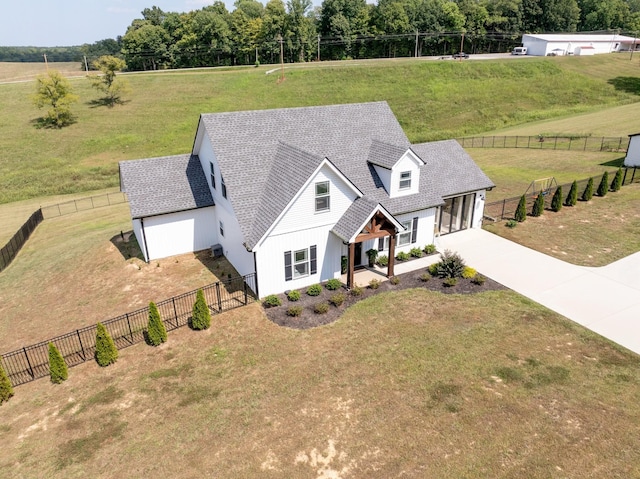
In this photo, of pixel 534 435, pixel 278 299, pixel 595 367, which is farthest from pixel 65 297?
pixel 595 367

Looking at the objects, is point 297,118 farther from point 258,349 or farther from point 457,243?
point 258,349

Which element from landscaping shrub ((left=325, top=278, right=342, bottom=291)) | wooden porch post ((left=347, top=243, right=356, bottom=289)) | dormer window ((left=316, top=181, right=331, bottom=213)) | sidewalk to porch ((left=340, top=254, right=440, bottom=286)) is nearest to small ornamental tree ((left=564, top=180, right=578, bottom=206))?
sidewalk to porch ((left=340, top=254, right=440, bottom=286))

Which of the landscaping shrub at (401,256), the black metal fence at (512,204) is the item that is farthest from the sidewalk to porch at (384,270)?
the black metal fence at (512,204)

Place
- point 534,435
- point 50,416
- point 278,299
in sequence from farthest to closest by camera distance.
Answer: point 278,299
point 50,416
point 534,435

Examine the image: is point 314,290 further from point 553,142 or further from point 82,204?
point 553,142

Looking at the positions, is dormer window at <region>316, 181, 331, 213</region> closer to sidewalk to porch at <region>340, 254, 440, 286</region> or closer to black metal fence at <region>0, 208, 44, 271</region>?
sidewalk to porch at <region>340, 254, 440, 286</region>

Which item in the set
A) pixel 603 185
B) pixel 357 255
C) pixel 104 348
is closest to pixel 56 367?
pixel 104 348
